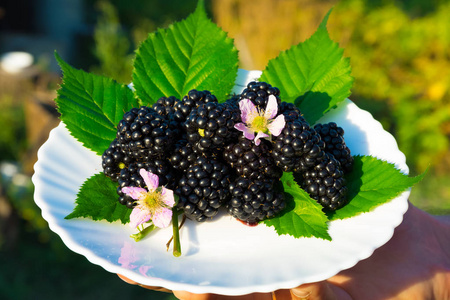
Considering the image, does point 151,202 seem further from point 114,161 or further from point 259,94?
point 259,94

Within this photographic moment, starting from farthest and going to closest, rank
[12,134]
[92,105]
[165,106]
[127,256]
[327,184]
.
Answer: [12,134]
[92,105]
[165,106]
[327,184]
[127,256]

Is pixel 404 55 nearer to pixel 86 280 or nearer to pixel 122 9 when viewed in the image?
pixel 86 280

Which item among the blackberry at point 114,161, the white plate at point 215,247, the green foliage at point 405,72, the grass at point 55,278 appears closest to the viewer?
the white plate at point 215,247

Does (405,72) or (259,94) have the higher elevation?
(405,72)

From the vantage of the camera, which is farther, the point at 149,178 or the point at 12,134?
the point at 12,134

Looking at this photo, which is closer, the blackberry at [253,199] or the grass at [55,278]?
the blackberry at [253,199]

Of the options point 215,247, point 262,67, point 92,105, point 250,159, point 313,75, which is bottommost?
point 215,247

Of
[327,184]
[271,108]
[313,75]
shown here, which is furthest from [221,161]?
[313,75]

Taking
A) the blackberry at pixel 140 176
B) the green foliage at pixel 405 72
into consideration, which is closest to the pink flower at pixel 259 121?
the blackberry at pixel 140 176

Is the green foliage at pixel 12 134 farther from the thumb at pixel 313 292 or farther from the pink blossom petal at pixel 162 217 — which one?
the thumb at pixel 313 292
